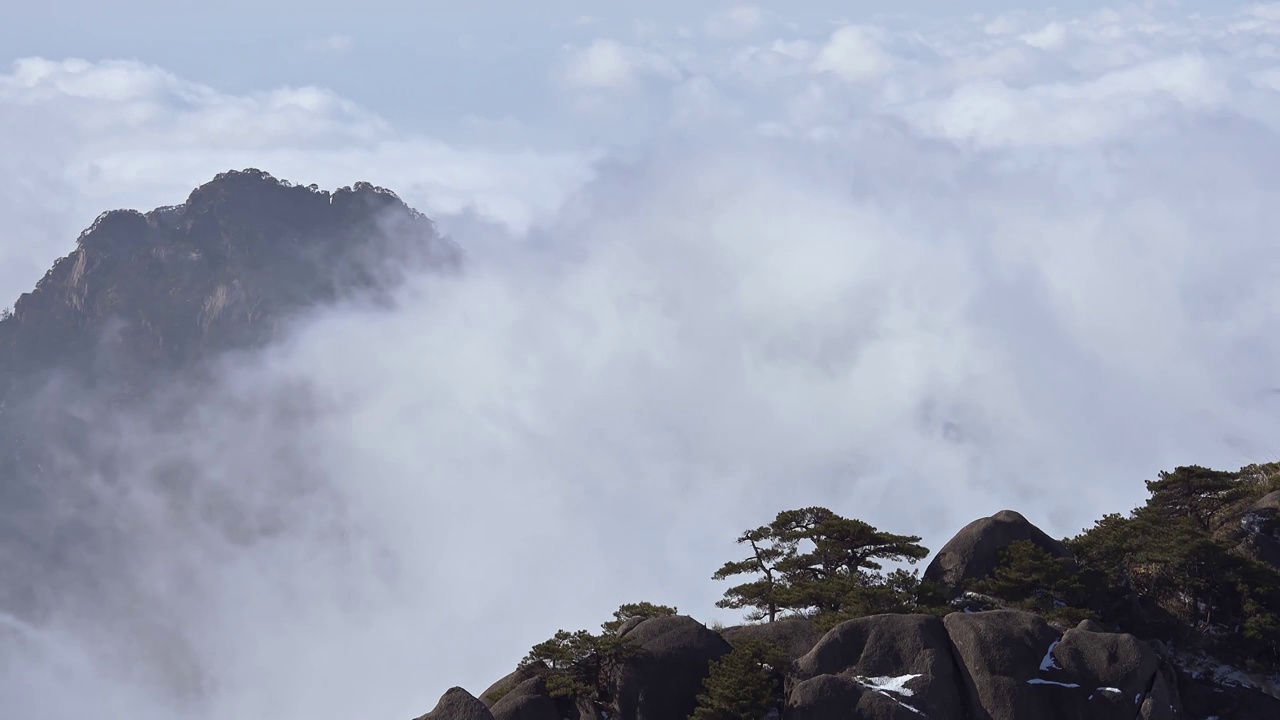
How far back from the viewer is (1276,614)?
58.3 m

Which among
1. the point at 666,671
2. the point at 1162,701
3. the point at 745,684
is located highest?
the point at 666,671

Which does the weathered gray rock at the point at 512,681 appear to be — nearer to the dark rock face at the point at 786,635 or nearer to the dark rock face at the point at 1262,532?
the dark rock face at the point at 786,635

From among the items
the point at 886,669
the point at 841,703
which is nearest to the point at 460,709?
the point at 841,703

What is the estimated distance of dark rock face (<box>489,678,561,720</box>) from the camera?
54000 mm

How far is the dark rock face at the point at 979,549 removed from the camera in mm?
62562

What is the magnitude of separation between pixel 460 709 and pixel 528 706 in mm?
3246

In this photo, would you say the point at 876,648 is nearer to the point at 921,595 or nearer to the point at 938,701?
the point at 938,701

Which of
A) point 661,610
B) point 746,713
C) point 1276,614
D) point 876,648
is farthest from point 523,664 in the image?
point 1276,614

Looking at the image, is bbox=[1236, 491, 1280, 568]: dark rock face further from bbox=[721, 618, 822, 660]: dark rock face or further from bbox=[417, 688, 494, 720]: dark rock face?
bbox=[417, 688, 494, 720]: dark rock face

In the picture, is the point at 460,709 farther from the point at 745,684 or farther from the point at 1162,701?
the point at 1162,701

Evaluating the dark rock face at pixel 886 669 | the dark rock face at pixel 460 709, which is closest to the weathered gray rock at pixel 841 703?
the dark rock face at pixel 886 669

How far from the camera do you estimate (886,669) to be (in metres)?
52.4

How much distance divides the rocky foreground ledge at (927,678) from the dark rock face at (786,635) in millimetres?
67

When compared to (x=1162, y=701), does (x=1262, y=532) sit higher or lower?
higher
